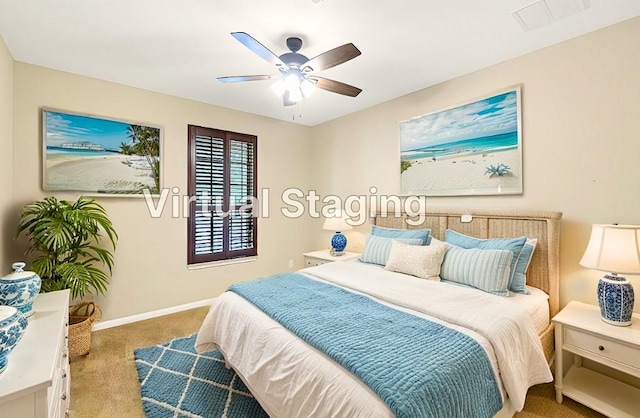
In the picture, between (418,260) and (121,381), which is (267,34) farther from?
(121,381)

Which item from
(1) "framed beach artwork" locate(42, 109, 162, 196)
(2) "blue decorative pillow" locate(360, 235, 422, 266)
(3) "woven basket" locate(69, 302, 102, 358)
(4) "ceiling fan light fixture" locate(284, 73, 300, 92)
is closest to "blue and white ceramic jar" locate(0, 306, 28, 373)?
(3) "woven basket" locate(69, 302, 102, 358)

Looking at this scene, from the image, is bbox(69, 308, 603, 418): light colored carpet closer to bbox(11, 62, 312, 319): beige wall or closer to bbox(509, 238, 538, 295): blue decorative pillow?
bbox(11, 62, 312, 319): beige wall

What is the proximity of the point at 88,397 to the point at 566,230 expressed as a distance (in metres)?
3.79

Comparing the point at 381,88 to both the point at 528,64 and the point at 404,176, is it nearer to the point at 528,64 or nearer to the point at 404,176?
the point at 404,176

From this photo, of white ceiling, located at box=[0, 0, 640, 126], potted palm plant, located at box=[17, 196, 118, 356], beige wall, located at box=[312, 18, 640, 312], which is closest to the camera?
white ceiling, located at box=[0, 0, 640, 126]

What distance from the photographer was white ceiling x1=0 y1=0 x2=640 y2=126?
1.97 meters

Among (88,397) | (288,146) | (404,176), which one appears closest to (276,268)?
(288,146)

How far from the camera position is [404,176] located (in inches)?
139

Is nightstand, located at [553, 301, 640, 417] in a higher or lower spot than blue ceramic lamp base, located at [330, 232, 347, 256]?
lower

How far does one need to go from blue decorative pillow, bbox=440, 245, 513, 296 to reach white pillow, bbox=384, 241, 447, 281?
0.09m

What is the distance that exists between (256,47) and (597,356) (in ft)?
9.58

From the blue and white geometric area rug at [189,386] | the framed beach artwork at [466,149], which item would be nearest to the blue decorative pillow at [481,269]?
the framed beach artwork at [466,149]

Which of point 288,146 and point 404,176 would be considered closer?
point 404,176

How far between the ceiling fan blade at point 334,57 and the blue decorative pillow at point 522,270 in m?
1.98
